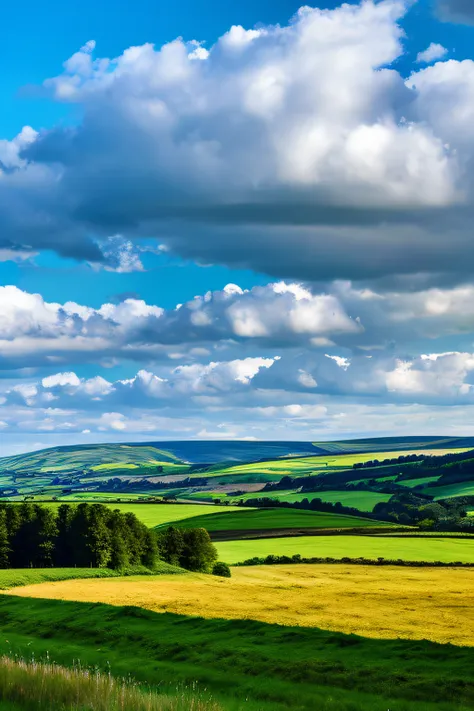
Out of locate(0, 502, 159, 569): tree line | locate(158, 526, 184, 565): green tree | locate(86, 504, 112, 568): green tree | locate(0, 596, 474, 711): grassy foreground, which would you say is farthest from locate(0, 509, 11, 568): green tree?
locate(0, 596, 474, 711): grassy foreground

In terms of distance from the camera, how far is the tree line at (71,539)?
119250mm

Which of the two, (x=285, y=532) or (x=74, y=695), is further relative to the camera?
(x=285, y=532)

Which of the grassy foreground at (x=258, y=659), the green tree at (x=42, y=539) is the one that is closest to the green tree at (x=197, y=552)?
the green tree at (x=42, y=539)

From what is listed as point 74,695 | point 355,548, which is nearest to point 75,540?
point 355,548

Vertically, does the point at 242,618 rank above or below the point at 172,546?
above

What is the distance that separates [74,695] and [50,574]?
77.2 metres

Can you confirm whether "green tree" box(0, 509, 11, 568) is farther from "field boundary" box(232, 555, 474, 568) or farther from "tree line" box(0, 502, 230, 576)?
"field boundary" box(232, 555, 474, 568)

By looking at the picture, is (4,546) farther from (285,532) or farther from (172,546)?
(285,532)

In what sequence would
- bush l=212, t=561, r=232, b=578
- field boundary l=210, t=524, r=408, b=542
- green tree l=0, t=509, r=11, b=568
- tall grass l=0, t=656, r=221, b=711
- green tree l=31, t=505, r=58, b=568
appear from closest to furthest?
tall grass l=0, t=656, r=221, b=711
bush l=212, t=561, r=232, b=578
green tree l=0, t=509, r=11, b=568
green tree l=31, t=505, r=58, b=568
field boundary l=210, t=524, r=408, b=542

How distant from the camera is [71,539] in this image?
122500mm

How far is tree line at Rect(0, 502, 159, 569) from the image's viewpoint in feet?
391

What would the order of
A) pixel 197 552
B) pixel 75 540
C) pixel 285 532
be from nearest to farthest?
pixel 75 540 → pixel 197 552 → pixel 285 532

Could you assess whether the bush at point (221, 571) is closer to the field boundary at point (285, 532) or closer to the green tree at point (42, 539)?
the green tree at point (42, 539)

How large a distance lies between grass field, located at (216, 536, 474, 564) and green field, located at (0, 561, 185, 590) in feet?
93.9
